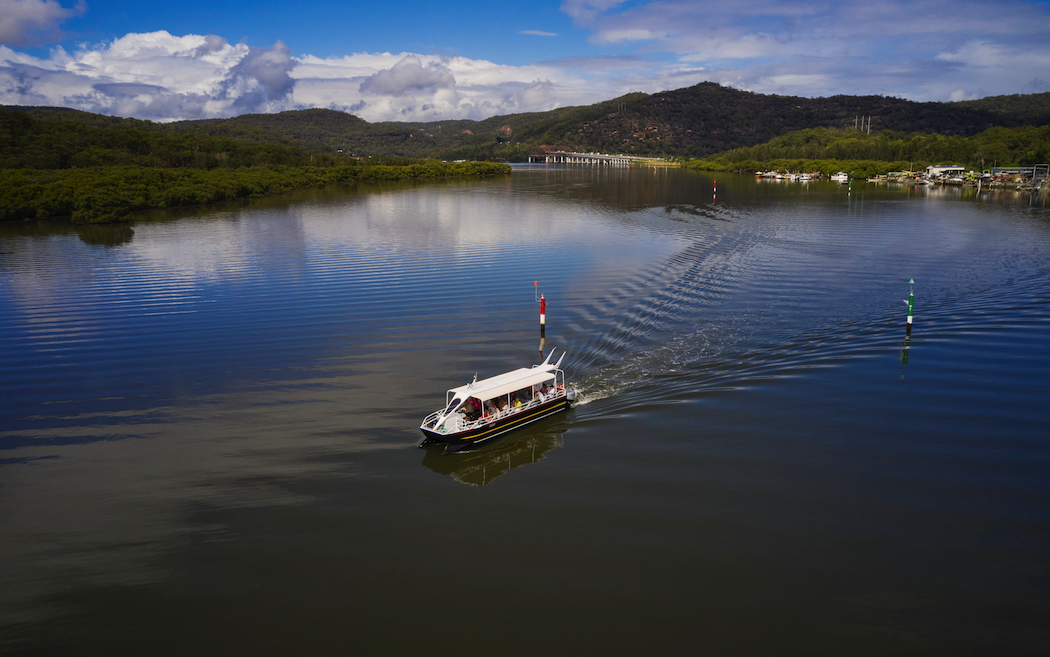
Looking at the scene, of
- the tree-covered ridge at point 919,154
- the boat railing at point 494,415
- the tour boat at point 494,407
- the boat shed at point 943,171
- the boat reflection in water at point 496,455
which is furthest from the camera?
the tree-covered ridge at point 919,154

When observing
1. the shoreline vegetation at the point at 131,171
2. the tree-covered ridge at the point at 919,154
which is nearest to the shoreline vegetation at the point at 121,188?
the shoreline vegetation at the point at 131,171

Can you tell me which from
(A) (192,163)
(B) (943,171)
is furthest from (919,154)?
(A) (192,163)

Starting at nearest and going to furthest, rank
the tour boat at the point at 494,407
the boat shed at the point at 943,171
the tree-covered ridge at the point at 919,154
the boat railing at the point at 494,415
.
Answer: the tour boat at the point at 494,407, the boat railing at the point at 494,415, the boat shed at the point at 943,171, the tree-covered ridge at the point at 919,154

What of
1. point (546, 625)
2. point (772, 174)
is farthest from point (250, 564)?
point (772, 174)

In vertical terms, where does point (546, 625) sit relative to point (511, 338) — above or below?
below

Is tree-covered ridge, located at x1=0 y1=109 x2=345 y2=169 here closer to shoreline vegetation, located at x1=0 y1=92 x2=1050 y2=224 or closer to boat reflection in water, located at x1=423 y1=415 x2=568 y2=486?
shoreline vegetation, located at x1=0 y1=92 x2=1050 y2=224

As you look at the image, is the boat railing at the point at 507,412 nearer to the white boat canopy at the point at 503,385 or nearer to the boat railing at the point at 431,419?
the boat railing at the point at 431,419

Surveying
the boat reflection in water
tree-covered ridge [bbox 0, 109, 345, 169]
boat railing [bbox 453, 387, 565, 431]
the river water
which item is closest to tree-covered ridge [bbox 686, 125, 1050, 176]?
tree-covered ridge [bbox 0, 109, 345, 169]

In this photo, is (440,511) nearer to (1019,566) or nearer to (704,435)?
(704,435)
